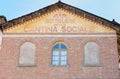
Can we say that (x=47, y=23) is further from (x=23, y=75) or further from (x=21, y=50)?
(x=23, y=75)

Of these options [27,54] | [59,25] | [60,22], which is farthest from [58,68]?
[60,22]

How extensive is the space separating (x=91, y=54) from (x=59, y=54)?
2582 millimetres

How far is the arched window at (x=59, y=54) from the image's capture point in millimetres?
20009

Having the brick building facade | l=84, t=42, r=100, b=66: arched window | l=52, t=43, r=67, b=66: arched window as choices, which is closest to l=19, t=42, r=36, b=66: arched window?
the brick building facade

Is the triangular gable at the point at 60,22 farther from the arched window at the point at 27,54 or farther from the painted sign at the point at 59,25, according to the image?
the arched window at the point at 27,54

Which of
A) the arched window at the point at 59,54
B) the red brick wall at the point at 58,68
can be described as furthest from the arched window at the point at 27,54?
the arched window at the point at 59,54

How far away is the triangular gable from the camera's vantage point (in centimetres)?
2112

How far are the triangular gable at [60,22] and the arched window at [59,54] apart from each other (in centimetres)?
132

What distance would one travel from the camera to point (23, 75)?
19.4m

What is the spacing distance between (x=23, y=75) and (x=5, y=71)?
4.87 ft

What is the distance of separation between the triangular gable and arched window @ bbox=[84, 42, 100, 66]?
4.47 feet

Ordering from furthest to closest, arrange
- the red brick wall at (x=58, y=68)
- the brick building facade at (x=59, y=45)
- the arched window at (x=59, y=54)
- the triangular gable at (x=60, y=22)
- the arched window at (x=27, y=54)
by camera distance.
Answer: the triangular gable at (x=60, y=22), the arched window at (x=59, y=54), the arched window at (x=27, y=54), the brick building facade at (x=59, y=45), the red brick wall at (x=58, y=68)

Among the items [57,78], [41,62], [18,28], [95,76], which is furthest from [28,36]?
[95,76]

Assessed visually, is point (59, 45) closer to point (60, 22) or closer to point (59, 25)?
point (59, 25)
